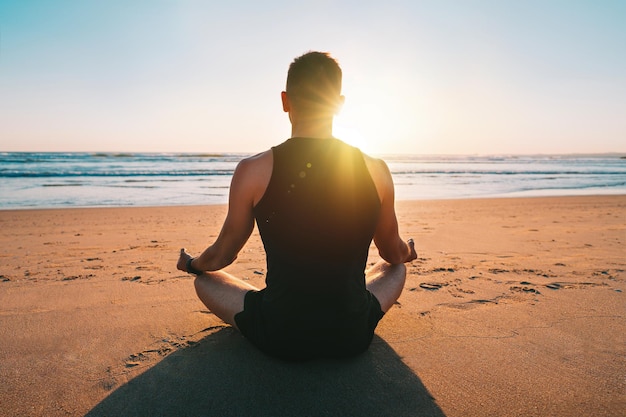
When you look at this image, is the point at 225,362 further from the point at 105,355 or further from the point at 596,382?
the point at 596,382

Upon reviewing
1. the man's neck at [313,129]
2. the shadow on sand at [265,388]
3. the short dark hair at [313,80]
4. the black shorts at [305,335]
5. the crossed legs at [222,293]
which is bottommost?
the shadow on sand at [265,388]

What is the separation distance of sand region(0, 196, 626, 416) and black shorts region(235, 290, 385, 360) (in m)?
0.11

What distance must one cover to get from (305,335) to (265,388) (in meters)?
0.32

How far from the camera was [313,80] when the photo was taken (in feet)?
6.25

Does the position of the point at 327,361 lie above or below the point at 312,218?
below

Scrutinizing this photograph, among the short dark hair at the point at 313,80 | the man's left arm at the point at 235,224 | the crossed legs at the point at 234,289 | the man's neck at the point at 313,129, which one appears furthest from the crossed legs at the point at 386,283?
the short dark hair at the point at 313,80

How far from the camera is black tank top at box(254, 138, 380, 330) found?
1.86 metres

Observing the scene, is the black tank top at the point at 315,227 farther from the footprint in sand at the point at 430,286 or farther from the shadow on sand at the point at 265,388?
the footprint in sand at the point at 430,286

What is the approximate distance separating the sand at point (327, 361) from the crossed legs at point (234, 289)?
250 mm

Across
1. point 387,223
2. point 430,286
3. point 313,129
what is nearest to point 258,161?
point 313,129

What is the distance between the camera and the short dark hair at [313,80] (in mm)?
1911

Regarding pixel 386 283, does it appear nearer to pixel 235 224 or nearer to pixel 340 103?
pixel 235 224

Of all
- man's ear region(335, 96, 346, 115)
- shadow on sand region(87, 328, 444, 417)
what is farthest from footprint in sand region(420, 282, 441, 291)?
man's ear region(335, 96, 346, 115)

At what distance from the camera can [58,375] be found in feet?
6.89
